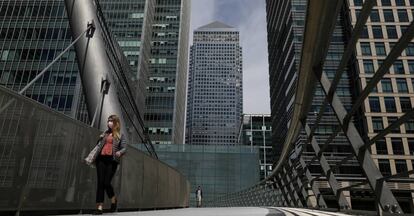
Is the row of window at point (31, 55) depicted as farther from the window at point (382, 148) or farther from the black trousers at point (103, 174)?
the window at point (382, 148)

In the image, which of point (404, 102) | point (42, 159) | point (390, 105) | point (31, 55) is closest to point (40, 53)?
point (31, 55)

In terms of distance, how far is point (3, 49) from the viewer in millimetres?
49438

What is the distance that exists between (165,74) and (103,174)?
97756mm

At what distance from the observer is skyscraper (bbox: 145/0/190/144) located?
298 feet

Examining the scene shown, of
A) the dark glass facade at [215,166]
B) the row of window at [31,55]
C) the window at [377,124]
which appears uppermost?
the row of window at [31,55]

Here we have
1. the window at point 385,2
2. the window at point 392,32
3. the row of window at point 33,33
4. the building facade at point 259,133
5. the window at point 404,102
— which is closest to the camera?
the row of window at point 33,33

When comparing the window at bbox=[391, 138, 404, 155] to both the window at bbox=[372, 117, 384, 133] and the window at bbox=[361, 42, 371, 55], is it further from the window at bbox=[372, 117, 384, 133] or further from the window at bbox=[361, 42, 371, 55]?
the window at bbox=[361, 42, 371, 55]

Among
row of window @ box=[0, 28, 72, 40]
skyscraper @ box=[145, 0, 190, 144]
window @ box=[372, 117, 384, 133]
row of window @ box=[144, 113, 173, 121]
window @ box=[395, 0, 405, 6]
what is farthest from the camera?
row of window @ box=[144, 113, 173, 121]

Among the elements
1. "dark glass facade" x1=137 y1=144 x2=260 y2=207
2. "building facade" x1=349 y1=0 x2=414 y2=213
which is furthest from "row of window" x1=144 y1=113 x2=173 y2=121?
"building facade" x1=349 y1=0 x2=414 y2=213

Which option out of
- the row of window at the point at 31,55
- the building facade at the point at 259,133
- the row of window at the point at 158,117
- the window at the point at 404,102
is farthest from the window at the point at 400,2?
the building facade at the point at 259,133

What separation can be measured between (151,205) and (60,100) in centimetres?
4204

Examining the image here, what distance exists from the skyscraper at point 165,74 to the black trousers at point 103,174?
276ft

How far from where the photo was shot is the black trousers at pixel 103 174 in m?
4.86

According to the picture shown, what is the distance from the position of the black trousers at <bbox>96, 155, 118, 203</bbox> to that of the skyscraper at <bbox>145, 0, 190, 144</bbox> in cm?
8424
